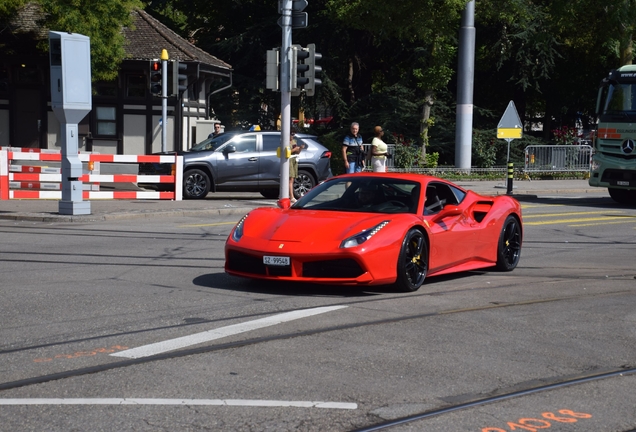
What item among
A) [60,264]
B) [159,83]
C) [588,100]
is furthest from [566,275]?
[588,100]

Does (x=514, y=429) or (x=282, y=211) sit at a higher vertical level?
(x=282, y=211)

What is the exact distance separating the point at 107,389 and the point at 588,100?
150ft

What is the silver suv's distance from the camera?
76.9 ft

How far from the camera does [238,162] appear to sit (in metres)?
23.8

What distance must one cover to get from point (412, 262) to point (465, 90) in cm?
2791

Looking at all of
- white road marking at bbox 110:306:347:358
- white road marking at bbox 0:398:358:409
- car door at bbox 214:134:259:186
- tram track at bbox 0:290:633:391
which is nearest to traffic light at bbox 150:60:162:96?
car door at bbox 214:134:259:186

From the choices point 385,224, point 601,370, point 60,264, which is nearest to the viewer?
point 601,370

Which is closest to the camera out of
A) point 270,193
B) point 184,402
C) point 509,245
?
point 184,402

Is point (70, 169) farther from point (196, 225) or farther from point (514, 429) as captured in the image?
point (514, 429)

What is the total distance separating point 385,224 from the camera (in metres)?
9.67

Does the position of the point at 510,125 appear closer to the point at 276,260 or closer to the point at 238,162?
the point at 238,162

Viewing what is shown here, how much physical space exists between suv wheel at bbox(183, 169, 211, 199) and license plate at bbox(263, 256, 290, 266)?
14.2 meters

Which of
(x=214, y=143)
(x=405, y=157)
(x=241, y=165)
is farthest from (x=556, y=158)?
(x=214, y=143)

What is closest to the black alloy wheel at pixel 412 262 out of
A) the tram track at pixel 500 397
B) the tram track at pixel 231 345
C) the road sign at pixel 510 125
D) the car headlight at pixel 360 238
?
the car headlight at pixel 360 238
